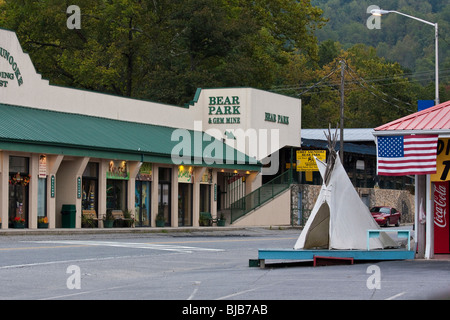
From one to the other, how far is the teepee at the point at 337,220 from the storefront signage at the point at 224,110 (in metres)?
29.3

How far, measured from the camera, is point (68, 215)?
127 ft

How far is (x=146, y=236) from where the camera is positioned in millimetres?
36594

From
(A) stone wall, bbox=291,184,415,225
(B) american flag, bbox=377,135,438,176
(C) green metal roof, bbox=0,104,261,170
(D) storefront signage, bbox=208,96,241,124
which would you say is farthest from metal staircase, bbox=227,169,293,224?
(B) american flag, bbox=377,135,438,176

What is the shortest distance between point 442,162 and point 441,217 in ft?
5.85

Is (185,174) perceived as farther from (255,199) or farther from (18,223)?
(18,223)

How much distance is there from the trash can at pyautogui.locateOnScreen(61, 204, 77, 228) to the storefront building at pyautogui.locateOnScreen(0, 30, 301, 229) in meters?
0.10

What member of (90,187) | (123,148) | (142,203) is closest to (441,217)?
(123,148)

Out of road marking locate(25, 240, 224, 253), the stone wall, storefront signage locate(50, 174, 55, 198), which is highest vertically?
storefront signage locate(50, 174, 55, 198)

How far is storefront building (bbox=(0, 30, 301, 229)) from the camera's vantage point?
36500mm

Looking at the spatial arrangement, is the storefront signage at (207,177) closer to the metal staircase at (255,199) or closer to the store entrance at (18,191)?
the metal staircase at (255,199)

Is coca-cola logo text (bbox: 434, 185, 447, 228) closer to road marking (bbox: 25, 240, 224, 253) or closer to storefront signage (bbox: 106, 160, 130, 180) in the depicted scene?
road marking (bbox: 25, 240, 224, 253)

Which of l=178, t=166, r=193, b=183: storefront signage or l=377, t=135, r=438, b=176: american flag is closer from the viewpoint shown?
l=377, t=135, r=438, b=176: american flag

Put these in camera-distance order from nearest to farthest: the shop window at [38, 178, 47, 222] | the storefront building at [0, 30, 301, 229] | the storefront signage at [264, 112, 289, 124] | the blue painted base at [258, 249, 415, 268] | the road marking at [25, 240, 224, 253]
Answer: the blue painted base at [258, 249, 415, 268], the road marking at [25, 240, 224, 253], the storefront building at [0, 30, 301, 229], the shop window at [38, 178, 47, 222], the storefront signage at [264, 112, 289, 124]
